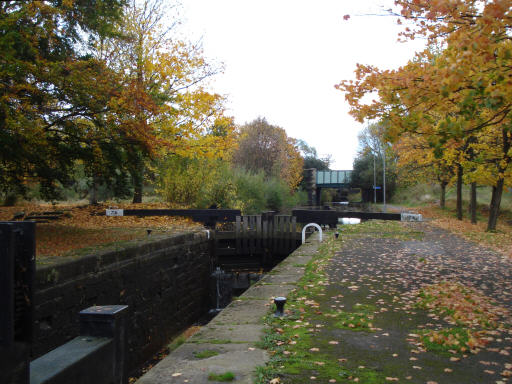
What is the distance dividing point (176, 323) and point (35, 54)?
759 centimetres

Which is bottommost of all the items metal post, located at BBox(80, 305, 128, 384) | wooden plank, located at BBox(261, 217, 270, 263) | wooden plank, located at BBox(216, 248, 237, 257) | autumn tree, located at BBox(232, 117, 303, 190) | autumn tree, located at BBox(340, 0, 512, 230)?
wooden plank, located at BBox(216, 248, 237, 257)

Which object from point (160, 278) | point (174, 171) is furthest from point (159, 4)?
point (160, 278)

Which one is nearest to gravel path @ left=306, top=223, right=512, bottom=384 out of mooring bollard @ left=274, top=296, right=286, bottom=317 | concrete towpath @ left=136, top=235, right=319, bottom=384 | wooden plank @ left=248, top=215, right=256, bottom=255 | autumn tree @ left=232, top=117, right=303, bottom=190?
mooring bollard @ left=274, top=296, right=286, bottom=317

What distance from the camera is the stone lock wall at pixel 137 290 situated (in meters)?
6.61

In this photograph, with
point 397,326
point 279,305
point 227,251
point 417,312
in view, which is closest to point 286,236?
point 227,251

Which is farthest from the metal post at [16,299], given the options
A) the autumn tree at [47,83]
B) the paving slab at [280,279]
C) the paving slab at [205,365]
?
the autumn tree at [47,83]

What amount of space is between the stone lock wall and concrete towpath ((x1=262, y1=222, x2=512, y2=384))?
2841 millimetres

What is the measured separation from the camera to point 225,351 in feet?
15.5

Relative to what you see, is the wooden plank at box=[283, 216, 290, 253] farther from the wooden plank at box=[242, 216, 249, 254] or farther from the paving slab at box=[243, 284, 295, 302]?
the paving slab at box=[243, 284, 295, 302]

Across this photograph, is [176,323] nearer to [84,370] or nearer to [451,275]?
[451,275]

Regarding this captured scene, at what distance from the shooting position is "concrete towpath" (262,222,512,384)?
4.08 metres

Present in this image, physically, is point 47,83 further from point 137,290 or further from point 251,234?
→ point 251,234

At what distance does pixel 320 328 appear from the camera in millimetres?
5434

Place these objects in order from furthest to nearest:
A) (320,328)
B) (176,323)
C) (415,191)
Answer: (415,191) < (176,323) < (320,328)
